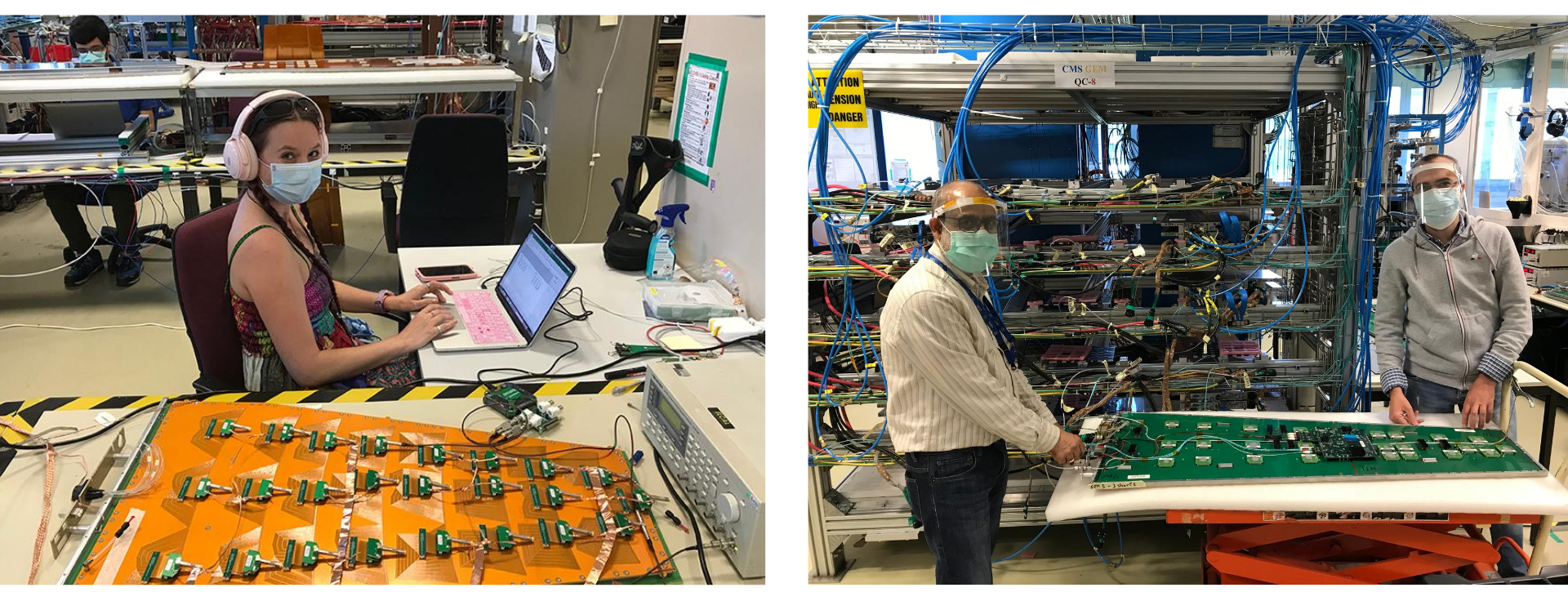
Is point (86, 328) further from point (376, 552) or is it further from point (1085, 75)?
point (1085, 75)

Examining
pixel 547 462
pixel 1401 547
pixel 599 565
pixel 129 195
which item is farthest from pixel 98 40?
pixel 1401 547

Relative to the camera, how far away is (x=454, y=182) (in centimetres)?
425

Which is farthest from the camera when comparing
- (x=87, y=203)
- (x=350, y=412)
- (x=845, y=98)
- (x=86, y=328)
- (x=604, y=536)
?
(x=87, y=203)

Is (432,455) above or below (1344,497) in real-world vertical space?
above

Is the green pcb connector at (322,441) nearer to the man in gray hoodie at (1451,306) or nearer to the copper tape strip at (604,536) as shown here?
the copper tape strip at (604,536)

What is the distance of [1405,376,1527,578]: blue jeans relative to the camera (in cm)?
265

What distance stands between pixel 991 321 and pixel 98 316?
4.82 m

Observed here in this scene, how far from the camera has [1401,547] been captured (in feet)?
8.38

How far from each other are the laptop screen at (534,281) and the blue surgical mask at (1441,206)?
2.26 metres

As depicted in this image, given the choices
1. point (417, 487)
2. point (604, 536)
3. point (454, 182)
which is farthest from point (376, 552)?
point (454, 182)

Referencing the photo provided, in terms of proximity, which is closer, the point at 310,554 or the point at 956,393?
the point at 310,554

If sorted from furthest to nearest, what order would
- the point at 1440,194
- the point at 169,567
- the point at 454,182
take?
the point at 454,182, the point at 1440,194, the point at 169,567

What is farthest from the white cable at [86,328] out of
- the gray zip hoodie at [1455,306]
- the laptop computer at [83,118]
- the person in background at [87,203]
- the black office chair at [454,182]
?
the gray zip hoodie at [1455,306]

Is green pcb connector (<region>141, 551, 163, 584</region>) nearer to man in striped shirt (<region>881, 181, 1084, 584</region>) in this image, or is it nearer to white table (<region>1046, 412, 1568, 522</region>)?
man in striped shirt (<region>881, 181, 1084, 584</region>)
